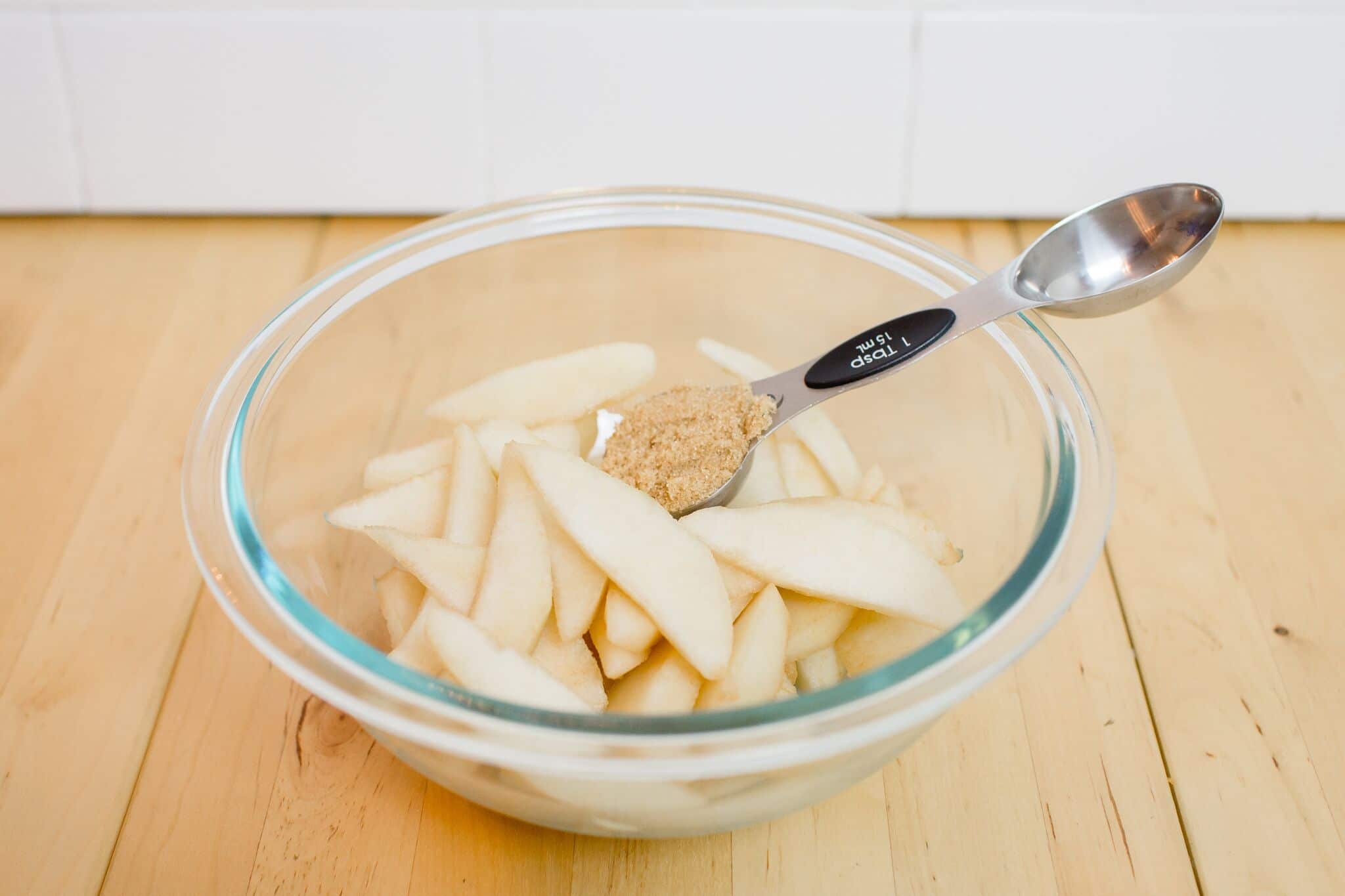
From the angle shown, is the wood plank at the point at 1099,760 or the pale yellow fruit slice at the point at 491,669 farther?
the wood plank at the point at 1099,760

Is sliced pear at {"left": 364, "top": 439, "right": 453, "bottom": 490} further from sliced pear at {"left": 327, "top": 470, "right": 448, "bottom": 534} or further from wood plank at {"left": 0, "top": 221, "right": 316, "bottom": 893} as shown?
wood plank at {"left": 0, "top": 221, "right": 316, "bottom": 893}

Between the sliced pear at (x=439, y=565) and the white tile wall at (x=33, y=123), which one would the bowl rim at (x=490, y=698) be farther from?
the white tile wall at (x=33, y=123)

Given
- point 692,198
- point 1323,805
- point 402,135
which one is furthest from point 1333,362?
point 402,135

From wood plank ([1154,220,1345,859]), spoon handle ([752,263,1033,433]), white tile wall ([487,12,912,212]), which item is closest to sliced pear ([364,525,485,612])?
spoon handle ([752,263,1033,433])

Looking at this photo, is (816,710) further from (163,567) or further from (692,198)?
(163,567)

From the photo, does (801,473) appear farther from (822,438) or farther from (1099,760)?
(1099,760)

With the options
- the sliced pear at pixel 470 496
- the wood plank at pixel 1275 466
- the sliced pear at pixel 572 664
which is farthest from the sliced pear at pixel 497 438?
the wood plank at pixel 1275 466
